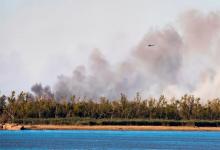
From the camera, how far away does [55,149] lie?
102188 millimetres

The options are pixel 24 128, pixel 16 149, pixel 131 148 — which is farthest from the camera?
pixel 24 128

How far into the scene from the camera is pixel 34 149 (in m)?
100

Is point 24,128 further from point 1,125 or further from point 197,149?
point 197,149

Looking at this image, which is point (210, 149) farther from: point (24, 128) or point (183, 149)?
point (24, 128)

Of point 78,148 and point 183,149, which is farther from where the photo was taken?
point 183,149

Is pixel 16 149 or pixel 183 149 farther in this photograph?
pixel 183 149

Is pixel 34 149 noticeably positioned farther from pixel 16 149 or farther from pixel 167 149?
pixel 167 149

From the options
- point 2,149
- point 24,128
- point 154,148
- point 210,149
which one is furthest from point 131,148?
point 24,128

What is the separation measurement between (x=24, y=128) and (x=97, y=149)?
99.2 metres

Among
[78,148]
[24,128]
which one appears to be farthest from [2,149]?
[24,128]

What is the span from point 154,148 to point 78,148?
13.7m

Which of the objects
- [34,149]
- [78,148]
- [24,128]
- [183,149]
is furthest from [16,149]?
[24,128]

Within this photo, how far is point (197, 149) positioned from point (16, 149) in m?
29.1

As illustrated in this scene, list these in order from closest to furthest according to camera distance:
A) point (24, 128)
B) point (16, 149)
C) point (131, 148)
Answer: point (16, 149) → point (131, 148) → point (24, 128)
